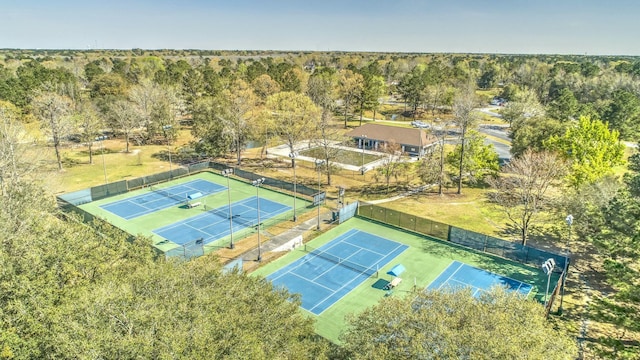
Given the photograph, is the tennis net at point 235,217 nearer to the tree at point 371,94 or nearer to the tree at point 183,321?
the tree at point 183,321

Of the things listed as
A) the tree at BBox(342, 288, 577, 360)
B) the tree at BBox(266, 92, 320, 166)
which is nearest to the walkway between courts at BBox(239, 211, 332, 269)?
the tree at BBox(266, 92, 320, 166)

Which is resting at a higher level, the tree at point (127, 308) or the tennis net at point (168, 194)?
the tree at point (127, 308)

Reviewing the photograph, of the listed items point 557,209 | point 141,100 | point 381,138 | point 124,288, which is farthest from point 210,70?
point 124,288

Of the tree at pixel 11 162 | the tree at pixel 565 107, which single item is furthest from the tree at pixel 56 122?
the tree at pixel 565 107

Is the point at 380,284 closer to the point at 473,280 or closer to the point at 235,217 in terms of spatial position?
the point at 473,280

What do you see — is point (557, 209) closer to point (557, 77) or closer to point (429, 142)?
point (429, 142)

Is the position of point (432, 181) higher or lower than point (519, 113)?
lower

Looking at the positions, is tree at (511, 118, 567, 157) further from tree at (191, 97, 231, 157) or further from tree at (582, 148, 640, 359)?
tree at (191, 97, 231, 157)
